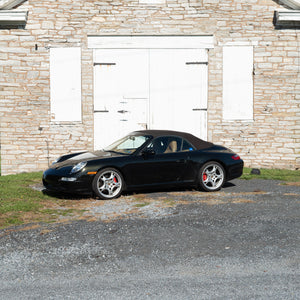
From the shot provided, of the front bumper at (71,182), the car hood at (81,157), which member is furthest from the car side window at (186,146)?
the front bumper at (71,182)

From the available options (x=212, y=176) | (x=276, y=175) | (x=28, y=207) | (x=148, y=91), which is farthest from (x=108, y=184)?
(x=276, y=175)

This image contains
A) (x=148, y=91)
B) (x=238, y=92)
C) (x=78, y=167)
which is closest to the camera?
(x=78, y=167)

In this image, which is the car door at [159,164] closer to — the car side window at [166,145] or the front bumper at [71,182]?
the car side window at [166,145]

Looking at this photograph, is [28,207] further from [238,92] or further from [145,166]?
[238,92]

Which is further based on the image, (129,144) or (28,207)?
(129,144)

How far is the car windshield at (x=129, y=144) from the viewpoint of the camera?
30.2ft

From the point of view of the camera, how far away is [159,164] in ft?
29.5

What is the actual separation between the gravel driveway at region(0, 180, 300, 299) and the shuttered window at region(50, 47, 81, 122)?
601 centimetres

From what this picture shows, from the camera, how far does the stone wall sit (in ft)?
43.0

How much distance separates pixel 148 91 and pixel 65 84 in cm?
241

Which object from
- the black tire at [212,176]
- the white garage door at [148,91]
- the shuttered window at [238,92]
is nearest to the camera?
the black tire at [212,176]

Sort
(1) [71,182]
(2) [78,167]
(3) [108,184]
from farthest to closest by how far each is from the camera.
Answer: (3) [108,184] < (2) [78,167] < (1) [71,182]

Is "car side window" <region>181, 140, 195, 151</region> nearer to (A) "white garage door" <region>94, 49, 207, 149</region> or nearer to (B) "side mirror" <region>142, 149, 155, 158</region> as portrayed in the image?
(B) "side mirror" <region>142, 149, 155, 158</region>

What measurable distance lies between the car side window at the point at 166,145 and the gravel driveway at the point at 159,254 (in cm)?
163
